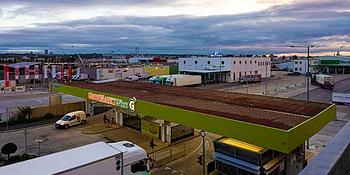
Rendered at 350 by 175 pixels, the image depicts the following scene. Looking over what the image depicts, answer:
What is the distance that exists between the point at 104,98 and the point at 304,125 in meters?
16.0

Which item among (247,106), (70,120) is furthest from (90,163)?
(70,120)

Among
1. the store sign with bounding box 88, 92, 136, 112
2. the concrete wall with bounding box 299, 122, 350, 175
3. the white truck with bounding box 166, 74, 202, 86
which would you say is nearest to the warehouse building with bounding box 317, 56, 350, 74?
the white truck with bounding box 166, 74, 202, 86

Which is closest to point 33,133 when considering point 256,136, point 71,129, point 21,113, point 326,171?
point 71,129

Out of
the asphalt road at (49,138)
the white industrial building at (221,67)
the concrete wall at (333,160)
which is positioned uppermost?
the white industrial building at (221,67)

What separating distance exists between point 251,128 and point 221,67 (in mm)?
66263

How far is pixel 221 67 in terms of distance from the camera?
7900 centimetres

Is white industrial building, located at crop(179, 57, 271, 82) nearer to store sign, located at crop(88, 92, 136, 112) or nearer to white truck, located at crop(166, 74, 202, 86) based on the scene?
white truck, located at crop(166, 74, 202, 86)

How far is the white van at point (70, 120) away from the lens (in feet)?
99.7

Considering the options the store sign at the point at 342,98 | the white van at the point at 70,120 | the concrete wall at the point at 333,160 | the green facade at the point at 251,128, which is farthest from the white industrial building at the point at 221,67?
the concrete wall at the point at 333,160

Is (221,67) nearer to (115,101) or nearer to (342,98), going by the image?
(342,98)

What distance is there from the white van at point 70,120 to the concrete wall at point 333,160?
1127 inches

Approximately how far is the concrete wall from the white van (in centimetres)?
2863

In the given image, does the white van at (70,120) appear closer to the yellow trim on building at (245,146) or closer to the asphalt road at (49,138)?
the asphalt road at (49,138)

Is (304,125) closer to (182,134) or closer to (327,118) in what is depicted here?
(327,118)
